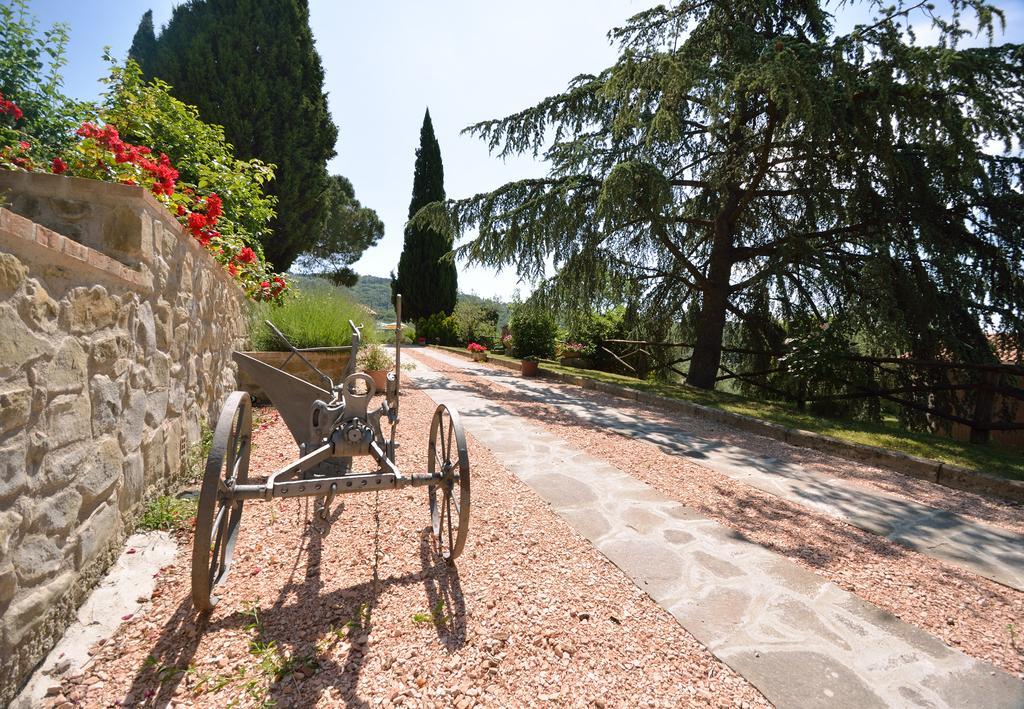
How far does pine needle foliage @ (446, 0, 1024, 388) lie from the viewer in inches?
250

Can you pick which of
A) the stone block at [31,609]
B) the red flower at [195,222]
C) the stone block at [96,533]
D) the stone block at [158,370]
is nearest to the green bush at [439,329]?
the red flower at [195,222]

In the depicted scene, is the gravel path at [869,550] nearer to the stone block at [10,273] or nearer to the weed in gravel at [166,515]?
the weed in gravel at [166,515]

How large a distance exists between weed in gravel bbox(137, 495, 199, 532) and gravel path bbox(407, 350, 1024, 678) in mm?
3264

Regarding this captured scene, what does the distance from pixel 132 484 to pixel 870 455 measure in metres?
6.31

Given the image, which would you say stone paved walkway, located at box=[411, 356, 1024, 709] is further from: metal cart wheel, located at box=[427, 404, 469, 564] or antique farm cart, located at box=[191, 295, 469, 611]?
antique farm cart, located at box=[191, 295, 469, 611]

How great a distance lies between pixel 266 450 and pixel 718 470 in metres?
4.18

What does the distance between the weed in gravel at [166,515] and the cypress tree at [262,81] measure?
10.8 m

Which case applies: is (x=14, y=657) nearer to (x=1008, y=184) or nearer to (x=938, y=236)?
(x=938, y=236)

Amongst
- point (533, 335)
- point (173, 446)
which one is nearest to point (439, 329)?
point (533, 335)

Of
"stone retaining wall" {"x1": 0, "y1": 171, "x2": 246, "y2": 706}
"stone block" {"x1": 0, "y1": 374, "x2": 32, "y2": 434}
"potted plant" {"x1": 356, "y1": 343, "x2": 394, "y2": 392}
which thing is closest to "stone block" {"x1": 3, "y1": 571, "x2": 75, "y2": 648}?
"stone retaining wall" {"x1": 0, "y1": 171, "x2": 246, "y2": 706}

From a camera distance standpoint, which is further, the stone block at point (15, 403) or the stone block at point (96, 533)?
the stone block at point (96, 533)

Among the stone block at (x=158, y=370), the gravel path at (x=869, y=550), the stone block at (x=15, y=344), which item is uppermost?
the stone block at (x=15, y=344)

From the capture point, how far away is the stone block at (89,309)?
179 cm

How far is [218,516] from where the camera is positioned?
2.03 m
